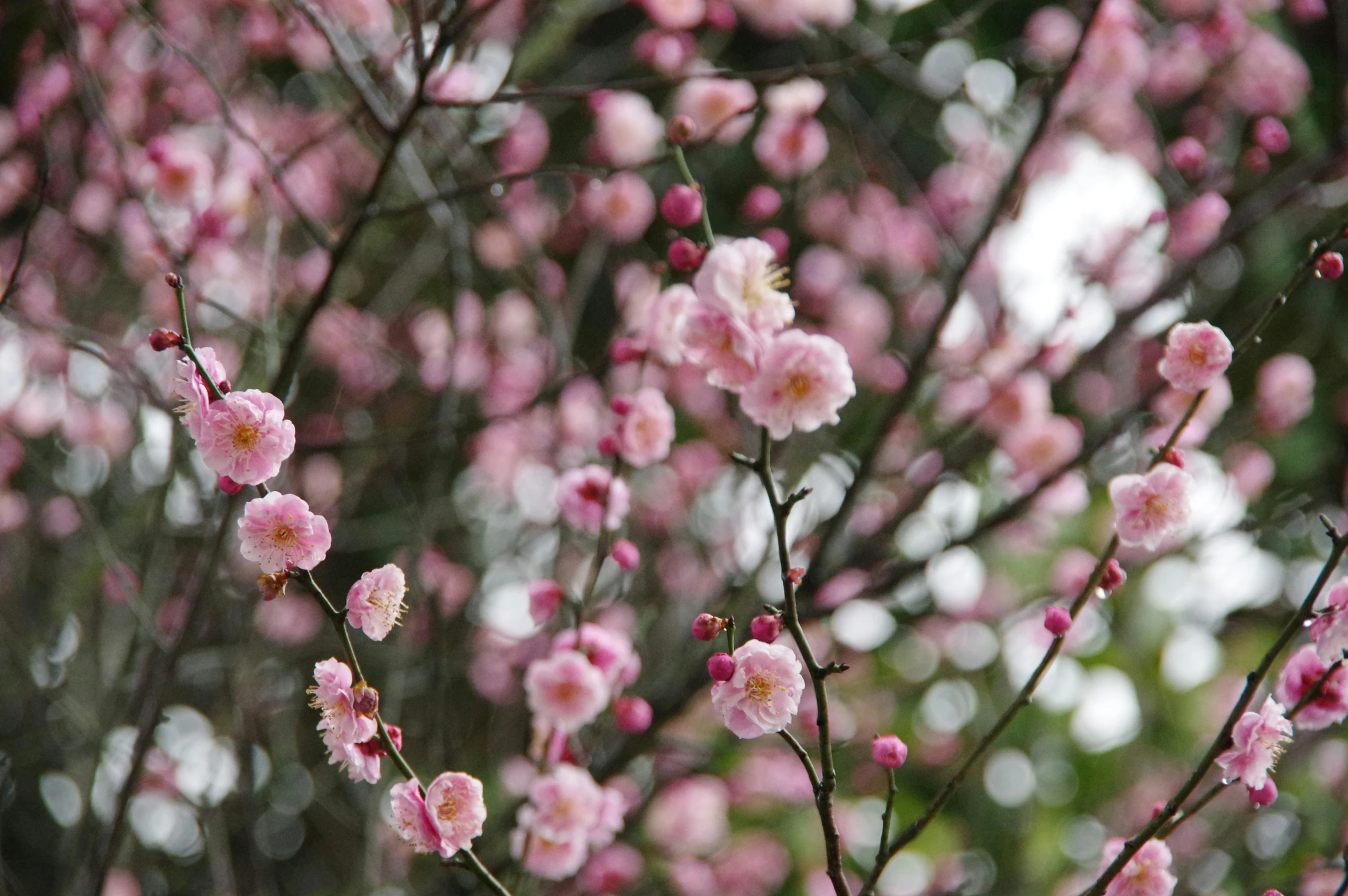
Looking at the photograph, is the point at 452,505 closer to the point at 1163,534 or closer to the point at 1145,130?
the point at 1163,534

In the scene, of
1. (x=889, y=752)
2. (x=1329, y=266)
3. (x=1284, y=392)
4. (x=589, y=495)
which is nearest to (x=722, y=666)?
(x=889, y=752)

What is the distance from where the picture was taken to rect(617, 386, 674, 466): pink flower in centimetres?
136

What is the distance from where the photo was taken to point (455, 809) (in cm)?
94

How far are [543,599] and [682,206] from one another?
1.95 ft

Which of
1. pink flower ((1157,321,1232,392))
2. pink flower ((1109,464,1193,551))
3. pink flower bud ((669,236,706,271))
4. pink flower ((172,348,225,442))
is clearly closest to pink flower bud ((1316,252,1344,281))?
pink flower ((1157,321,1232,392))

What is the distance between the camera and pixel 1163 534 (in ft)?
3.47

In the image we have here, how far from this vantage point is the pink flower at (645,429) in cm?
136

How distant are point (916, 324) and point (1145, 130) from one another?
3.02 ft

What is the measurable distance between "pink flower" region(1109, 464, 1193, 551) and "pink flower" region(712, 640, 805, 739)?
40cm

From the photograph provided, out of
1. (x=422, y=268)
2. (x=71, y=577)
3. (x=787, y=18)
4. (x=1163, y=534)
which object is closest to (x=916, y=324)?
(x=787, y=18)

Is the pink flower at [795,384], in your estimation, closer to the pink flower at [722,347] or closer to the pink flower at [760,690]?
the pink flower at [722,347]

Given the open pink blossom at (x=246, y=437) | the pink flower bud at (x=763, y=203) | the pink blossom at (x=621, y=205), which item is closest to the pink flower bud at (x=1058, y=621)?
the open pink blossom at (x=246, y=437)

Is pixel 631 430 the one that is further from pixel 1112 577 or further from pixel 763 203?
pixel 763 203

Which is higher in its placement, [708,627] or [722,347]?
[722,347]
